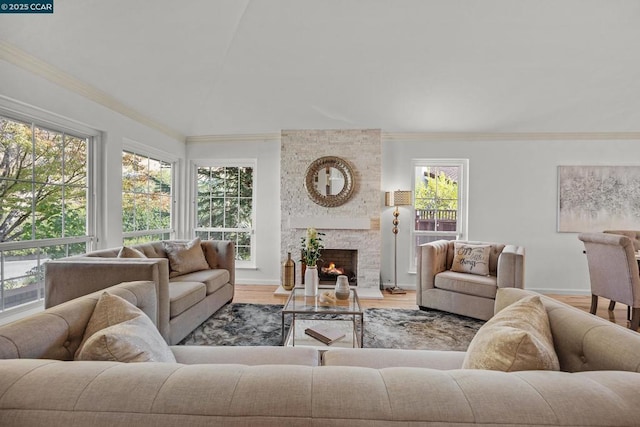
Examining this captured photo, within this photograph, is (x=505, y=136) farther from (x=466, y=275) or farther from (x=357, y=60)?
(x=357, y=60)

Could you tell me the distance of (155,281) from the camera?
2.26m

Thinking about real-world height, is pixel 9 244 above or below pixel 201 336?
above

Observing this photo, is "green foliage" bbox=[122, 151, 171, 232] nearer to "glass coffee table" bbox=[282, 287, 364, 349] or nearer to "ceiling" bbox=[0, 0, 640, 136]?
"ceiling" bbox=[0, 0, 640, 136]

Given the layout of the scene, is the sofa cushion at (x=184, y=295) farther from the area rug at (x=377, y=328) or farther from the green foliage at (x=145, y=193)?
the green foliage at (x=145, y=193)

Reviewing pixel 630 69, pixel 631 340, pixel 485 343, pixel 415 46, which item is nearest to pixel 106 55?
pixel 415 46

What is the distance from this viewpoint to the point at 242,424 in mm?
663

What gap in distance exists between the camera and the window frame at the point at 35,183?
243 centimetres

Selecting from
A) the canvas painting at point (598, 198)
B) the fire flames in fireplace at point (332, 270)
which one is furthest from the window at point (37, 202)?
the canvas painting at point (598, 198)

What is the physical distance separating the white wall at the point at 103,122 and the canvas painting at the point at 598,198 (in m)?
5.89

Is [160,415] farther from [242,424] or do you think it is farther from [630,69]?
[630,69]

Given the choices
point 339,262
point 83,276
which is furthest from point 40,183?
point 339,262

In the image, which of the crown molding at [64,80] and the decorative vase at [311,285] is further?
the decorative vase at [311,285]

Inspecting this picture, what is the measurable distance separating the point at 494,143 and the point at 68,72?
207 inches

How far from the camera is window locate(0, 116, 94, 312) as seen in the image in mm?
2449
